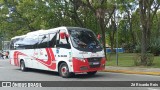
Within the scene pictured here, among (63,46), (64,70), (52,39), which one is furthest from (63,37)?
(64,70)

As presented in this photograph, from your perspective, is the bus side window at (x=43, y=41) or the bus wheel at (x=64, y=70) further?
the bus side window at (x=43, y=41)

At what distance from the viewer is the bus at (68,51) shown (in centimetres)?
1823

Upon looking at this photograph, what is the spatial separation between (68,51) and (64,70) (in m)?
1.22

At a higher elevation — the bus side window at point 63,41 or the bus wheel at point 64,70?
the bus side window at point 63,41

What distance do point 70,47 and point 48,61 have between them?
2.98 metres

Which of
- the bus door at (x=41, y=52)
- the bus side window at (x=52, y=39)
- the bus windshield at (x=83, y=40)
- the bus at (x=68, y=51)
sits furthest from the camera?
the bus door at (x=41, y=52)

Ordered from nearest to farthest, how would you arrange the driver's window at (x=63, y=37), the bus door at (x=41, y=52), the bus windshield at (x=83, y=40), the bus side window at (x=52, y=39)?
1. the bus windshield at (x=83, y=40)
2. the driver's window at (x=63, y=37)
3. the bus side window at (x=52, y=39)
4. the bus door at (x=41, y=52)

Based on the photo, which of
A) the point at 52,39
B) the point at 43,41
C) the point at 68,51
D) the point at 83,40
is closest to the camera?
the point at 68,51

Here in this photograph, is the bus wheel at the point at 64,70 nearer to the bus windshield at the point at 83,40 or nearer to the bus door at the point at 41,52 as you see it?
the bus windshield at the point at 83,40

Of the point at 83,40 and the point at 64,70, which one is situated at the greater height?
the point at 83,40

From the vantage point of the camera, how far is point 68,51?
18.6m

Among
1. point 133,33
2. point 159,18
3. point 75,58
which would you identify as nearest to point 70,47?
point 75,58

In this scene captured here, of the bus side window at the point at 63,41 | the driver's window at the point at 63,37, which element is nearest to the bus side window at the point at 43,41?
the bus side window at the point at 63,41

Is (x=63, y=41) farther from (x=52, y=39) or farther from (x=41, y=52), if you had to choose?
(x=41, y=52)
